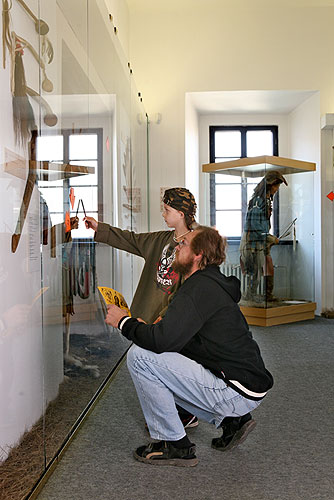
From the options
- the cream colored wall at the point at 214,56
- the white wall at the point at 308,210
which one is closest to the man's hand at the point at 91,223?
the cream colored wall at the point at 214,56

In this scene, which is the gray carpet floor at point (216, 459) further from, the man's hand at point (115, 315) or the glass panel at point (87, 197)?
the glass panel at point (87, 197)

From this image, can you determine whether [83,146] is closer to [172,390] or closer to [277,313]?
[172,390]

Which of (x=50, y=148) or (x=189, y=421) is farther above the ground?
(x=50, y=148)

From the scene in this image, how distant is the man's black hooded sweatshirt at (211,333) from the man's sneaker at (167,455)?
379mm

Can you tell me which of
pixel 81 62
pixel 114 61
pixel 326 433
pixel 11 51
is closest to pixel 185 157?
pixel 114 61

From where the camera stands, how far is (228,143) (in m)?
9.17

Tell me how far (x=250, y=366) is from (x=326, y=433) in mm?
814

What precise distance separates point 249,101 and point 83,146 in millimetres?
5552

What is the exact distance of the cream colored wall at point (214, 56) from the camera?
25.4ft

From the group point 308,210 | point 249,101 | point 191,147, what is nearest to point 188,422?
point 308,210

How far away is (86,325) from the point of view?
3.32m

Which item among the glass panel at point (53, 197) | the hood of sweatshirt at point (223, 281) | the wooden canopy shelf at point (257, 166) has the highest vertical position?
the wooden canopy shelf at point (257, 166)

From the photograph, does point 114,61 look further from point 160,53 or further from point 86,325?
point 160,53

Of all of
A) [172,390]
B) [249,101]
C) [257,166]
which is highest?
[249,101]
